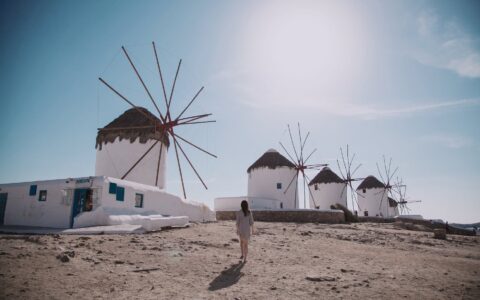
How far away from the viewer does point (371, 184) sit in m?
41.5

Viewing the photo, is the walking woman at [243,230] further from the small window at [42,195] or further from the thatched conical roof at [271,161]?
the thatched conical roof at [271,161]

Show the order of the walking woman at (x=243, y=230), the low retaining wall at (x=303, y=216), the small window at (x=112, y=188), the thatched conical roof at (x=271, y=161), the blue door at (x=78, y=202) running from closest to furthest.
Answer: the walking woman at (x=243, y=230) < the small window at (x=112, y=188) < the blue door at (x=78, y=202) < the low retaining wall at (x=303, y=216) < the thatched conical roof at (x=271, y=161)

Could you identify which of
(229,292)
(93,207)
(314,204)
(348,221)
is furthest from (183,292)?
(314,204)

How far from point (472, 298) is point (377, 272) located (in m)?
1.64

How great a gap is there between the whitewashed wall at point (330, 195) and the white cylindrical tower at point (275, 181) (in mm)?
7094

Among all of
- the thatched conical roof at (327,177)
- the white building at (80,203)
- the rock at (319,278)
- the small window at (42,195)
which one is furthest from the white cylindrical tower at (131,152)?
the thatched conical roof at (327,177)

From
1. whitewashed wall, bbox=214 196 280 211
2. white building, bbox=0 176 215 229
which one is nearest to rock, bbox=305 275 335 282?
white building, bbox=0 176 215 229

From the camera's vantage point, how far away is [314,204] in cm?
3709

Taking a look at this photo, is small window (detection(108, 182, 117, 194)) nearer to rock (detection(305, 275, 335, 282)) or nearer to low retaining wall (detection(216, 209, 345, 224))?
rock (detection(305, 275, 335, 282))

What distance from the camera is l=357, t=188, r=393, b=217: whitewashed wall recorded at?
40.0 metres

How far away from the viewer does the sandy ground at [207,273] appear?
4180 millimetres

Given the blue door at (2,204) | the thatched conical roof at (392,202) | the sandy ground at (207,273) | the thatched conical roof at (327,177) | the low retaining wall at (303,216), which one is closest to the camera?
the sandy ground at (207,273)

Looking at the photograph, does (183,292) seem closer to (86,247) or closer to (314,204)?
(86,247)

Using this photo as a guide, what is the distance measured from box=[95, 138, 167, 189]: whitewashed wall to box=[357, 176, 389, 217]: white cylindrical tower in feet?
105
